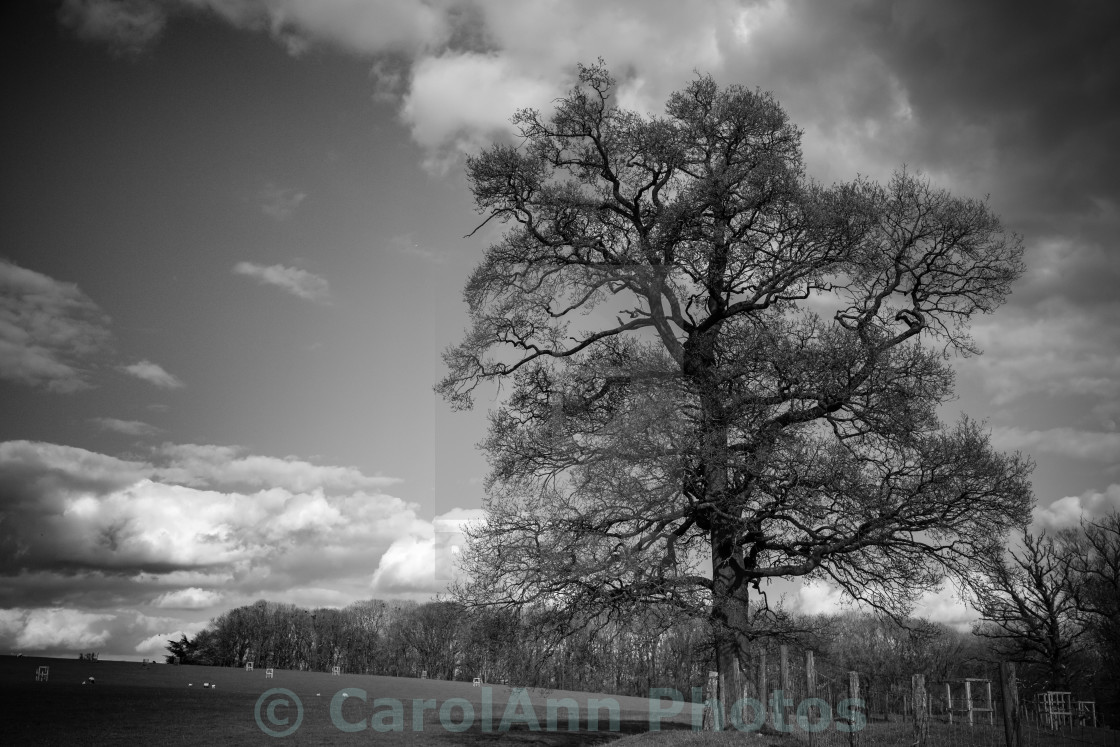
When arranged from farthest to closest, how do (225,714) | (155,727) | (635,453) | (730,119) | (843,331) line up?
(225,714) < (155,727) < (730,119) < (843,331) < (635,453)

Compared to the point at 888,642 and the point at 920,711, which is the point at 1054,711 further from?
the point at 920,711

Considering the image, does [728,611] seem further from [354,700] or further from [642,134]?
[354,700]

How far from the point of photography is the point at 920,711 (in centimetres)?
1162

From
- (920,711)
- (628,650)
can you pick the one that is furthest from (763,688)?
(628,650)

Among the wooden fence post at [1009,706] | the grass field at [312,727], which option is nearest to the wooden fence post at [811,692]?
the grass field at [312,727]

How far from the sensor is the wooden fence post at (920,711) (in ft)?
37.4

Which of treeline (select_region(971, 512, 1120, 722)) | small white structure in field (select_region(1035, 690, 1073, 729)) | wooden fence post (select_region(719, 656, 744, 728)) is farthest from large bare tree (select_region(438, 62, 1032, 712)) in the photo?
treeline (select_region(971, 512, 1120, 722))

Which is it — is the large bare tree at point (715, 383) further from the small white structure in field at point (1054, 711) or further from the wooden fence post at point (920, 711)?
the small white structure in field at point (1054, 711)

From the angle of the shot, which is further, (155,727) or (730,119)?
(155,727)

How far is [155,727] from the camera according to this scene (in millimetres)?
28469

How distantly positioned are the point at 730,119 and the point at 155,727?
31.3m

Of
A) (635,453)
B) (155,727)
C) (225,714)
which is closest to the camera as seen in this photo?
(635,453)

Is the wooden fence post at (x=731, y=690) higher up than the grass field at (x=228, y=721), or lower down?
higher up

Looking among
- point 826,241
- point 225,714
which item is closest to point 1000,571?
point 826,241
